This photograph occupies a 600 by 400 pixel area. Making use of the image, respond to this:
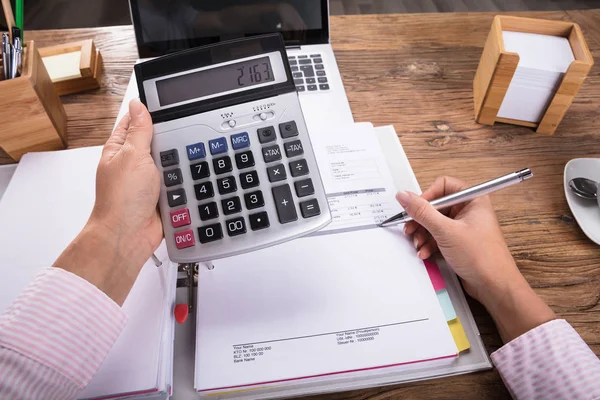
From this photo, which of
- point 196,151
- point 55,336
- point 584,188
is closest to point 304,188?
point 196,151

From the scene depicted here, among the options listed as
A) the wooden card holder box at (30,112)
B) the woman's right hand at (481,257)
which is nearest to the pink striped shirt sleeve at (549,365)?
the woman's right hand at (481,257)

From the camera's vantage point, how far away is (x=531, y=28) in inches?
25.0

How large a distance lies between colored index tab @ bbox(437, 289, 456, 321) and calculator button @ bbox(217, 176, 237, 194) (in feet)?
0.85

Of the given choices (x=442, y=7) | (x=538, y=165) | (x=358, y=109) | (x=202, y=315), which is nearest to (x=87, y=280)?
(x=202, y=315)

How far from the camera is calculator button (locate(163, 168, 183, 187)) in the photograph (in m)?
0.48

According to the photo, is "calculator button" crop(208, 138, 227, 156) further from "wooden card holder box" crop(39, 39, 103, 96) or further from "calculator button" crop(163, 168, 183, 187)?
"wooden card holder box" crop(39, 39, 103, 96)

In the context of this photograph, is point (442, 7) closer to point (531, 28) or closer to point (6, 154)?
point (531, 28)

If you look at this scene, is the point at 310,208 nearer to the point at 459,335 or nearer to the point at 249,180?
the point at 249,180

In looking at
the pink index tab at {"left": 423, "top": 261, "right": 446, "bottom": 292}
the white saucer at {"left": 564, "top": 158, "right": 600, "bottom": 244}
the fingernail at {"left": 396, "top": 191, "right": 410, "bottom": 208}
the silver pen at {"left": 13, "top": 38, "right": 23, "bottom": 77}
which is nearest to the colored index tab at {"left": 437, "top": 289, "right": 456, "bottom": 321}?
the pink index tab at {"left": 423, "top": 261, "right": 446, "bottom": 292}

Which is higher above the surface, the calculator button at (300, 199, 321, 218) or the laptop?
the laptop

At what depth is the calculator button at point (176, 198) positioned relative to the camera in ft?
1.54

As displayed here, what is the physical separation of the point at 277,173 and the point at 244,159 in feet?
0.14

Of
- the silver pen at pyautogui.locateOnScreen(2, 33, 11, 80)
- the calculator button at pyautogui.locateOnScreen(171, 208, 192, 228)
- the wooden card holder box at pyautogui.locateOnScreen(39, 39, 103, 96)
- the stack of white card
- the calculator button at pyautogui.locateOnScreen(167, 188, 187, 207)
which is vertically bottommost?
the calculator button at pyautogui.locateOnScreen(171, 208, 192, 228)

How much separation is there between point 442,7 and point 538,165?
1.08m
